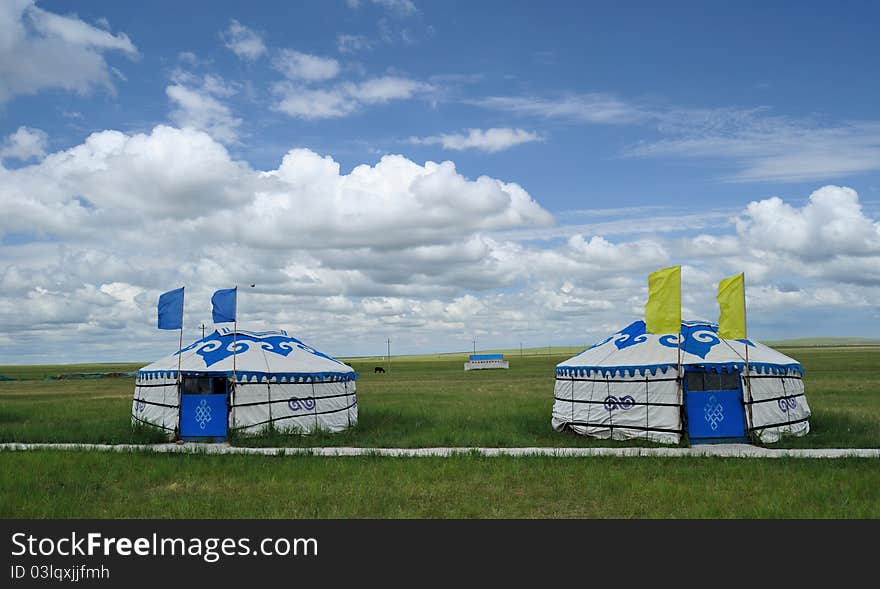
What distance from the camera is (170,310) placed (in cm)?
1738

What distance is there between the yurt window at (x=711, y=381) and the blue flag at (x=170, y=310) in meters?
12.4

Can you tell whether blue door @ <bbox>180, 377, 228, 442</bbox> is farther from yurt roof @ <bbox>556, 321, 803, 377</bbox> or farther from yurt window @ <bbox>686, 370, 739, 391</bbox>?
yurt window @ <bbox>686, 370, 739, 391</bbox>

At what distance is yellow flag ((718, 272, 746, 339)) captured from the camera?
14647 millimetres

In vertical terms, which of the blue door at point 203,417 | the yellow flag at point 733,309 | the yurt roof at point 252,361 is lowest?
the blue door at point 203,417

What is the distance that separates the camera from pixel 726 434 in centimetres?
1518

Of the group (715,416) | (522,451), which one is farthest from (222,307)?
(715,416)

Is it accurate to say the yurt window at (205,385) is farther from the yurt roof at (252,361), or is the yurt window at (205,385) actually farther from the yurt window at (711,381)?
the yurt window at (711,381)

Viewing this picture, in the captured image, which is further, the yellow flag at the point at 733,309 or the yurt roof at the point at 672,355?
the yurt roof at the point at 672,355

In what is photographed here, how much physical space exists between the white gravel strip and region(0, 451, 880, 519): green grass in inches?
21.2

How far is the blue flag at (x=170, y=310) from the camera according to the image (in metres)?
17.3

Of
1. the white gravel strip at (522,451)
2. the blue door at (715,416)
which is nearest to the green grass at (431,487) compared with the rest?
the white gravel strip at (522,451)

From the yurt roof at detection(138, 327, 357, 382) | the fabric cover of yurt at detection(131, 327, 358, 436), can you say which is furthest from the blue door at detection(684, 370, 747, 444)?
the yurt roof at detection(138, 327, 357, 382)

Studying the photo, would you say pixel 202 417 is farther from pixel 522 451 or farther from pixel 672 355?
pixel 672 355
